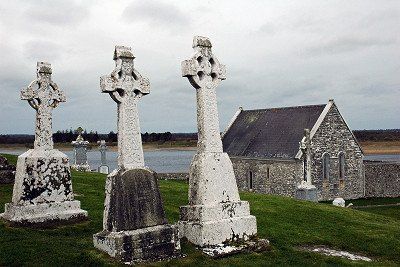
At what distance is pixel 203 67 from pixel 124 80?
177 cm

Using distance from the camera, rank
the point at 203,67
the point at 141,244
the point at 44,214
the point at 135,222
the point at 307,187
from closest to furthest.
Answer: the point at 141,244 → the point at 135,222 → the point at 203,67 → the point at 44,214 → the point at 307,187

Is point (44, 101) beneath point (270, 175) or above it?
above

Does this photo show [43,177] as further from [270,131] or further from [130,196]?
[270,131]

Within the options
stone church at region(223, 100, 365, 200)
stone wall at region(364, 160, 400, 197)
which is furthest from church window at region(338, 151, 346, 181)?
stone wall at region(364, 160, 400, 197)

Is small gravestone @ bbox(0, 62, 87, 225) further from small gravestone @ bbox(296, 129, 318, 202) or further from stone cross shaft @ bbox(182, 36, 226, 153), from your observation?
small gravestone @ bbox(296, 129, 318, 202)

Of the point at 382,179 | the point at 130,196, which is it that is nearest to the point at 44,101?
the point at 130,196

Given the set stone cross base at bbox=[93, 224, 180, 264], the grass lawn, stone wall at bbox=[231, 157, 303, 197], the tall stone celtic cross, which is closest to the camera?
stone cross base at bbox=[93, 224, 180, 264]

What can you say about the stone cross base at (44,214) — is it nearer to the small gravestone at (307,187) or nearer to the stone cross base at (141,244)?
the stone cross base at (141,244)

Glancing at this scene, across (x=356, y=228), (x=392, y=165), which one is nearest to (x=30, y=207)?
(x=356, y=228)

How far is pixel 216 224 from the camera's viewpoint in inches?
346

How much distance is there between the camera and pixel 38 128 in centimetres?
1047

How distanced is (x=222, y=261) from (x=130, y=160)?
8.43 feet

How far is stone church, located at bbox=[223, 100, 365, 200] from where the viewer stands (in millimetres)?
31312

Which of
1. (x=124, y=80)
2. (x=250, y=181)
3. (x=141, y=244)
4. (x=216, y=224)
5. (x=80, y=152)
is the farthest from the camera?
(x=250, y=181)
